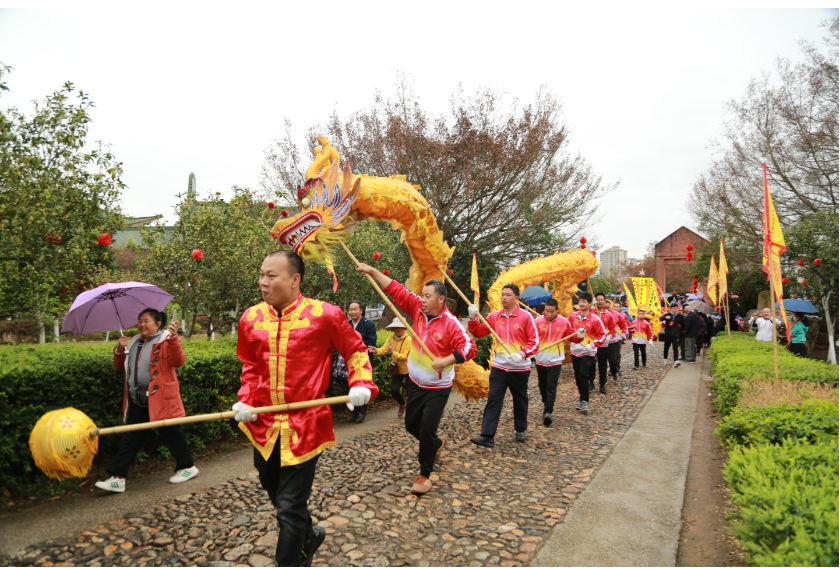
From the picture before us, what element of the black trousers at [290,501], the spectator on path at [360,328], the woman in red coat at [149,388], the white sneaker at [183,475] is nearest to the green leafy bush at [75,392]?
the woman in red coat at [149,388]

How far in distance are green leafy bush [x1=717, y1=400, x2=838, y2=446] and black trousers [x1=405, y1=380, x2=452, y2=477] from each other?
2541 mm

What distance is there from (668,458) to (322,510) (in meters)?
A: 3.88

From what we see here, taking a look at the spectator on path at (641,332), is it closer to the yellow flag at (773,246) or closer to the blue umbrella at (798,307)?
the blue umbrella at (798,307)

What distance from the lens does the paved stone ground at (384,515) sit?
3.38 meters

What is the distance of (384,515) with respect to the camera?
402 cm

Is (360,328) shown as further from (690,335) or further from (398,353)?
(690,335)

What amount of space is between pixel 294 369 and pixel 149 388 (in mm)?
2298

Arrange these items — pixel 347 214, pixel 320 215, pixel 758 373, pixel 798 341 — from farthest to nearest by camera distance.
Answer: pixel 798 341
pixel 758 373
pixel 347 214
pixel 320 215

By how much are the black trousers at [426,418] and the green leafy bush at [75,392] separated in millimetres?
2312

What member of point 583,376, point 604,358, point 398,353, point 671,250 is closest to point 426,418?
point 398,353

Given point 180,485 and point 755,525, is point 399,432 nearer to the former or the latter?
point 180,485

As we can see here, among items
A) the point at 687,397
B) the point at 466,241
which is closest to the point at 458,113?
the point at 466,241

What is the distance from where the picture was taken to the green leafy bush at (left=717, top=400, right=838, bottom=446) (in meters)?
3.90

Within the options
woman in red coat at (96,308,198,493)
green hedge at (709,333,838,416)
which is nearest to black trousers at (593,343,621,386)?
green hedge at (709,333,838,416)
